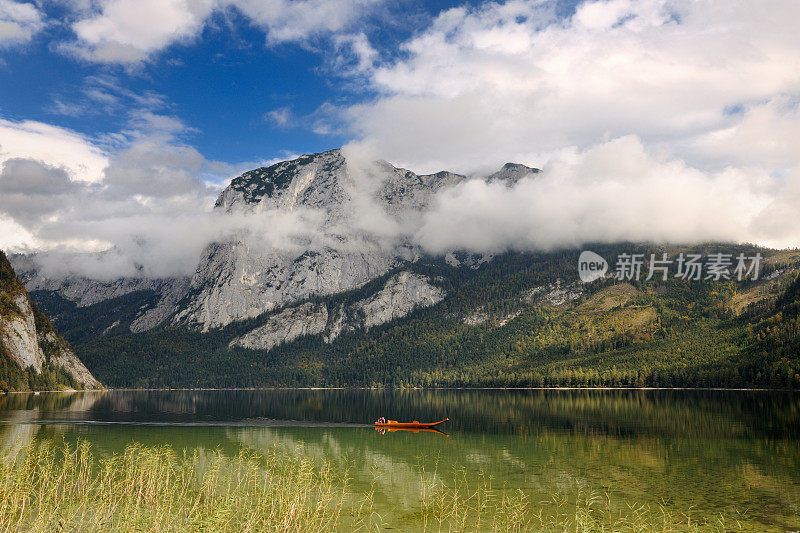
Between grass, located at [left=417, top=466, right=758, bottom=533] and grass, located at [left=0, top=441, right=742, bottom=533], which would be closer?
grass, located at [left=0, top=441, right=742, bottom=533]

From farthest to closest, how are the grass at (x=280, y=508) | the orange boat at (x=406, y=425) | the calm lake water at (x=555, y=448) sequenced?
the orange boat at (x=406, y=425), the calm lake water at (x=555, y=448), the grass at (x=280, y=508)

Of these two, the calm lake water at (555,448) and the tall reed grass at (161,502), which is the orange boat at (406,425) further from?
the tall reed grass at (161,502)

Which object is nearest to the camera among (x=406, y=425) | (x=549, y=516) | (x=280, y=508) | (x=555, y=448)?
(x=280, y=508)

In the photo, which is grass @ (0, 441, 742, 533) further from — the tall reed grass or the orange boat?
the orange boat

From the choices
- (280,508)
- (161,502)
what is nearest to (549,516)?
(280,508)

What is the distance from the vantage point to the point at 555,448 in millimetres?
66812

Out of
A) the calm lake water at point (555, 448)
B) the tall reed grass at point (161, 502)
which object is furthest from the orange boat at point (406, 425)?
the tall reed grass at point (161, 502)

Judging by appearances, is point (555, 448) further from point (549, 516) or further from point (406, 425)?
point (406, 425)

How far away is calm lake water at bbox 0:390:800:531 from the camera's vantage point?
4209cm

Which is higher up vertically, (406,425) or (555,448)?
(555,448)

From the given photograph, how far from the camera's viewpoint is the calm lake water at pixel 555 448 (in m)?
42.1

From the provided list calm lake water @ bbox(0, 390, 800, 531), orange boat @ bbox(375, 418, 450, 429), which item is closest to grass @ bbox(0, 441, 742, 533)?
calm lake water @ bbox(0, 390, 800, 531)

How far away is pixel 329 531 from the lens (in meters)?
31.0

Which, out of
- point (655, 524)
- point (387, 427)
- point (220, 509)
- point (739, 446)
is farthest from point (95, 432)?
point (739, 446)
